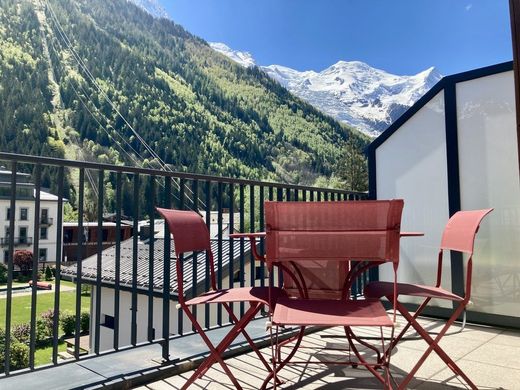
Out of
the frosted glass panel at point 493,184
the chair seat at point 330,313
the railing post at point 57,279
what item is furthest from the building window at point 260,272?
the frosted glass panel at point 493,184

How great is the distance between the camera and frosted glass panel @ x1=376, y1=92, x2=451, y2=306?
4.04 metres

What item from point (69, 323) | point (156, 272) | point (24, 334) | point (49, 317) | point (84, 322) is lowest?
point (84, 322)

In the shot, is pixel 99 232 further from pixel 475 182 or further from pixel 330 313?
pixel 475 182

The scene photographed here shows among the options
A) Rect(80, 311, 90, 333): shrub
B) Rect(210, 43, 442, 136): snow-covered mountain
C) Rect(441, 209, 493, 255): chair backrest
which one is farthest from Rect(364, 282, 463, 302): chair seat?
Rect(210, 43, 442, 136): snow-covered mountain

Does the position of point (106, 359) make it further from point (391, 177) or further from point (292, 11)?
point (292, 11)

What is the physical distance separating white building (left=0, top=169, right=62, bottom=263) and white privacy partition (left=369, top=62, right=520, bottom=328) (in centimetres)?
328

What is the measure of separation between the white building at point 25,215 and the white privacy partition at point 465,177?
3279 mm

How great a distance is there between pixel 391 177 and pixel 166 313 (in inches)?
113

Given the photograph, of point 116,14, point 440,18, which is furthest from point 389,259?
point 116,14

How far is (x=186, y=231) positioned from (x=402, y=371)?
4.94 ft

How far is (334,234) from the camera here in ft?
5.67

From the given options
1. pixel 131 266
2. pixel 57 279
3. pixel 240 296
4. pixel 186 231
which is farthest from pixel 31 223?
pixel 131 266

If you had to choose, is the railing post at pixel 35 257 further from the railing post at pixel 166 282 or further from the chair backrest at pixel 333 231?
the chair backrest at pixel 333 231

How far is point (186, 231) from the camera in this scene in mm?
2119
